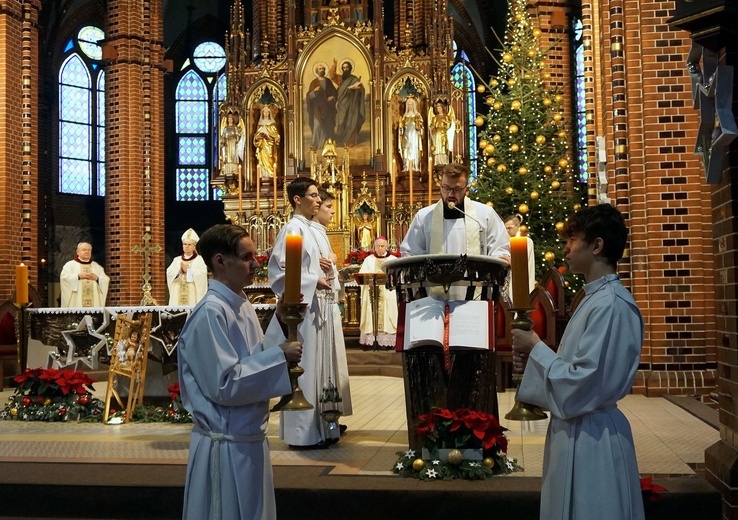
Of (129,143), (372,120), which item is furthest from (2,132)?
(372,120)

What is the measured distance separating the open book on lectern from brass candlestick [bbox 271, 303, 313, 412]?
192 centimetres

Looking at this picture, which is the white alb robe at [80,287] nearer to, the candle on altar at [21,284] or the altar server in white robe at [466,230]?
the candle on altar at [21,284]

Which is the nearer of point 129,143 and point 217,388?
point 217,388

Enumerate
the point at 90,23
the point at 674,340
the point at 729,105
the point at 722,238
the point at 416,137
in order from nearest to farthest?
the point at 729,105
the point at 722,238
the point at 674,340
the point at 416,137
the point at 90,23

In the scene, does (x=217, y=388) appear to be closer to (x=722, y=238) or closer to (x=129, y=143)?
(x=722, y=238)

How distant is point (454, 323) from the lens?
191 inches

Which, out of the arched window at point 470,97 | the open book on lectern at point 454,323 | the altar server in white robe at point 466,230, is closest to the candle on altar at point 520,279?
the open book on lectern at point 454,323

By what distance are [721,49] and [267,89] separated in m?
14.2

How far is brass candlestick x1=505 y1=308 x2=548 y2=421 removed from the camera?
109 inches

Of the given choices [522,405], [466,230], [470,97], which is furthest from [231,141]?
[522,405]

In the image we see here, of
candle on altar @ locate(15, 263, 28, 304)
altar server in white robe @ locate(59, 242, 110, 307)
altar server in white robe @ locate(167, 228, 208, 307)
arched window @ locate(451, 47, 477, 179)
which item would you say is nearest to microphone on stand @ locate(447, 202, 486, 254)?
candle on altar @ locate(15, 263, 28, 304)

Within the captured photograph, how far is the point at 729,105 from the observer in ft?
12.4

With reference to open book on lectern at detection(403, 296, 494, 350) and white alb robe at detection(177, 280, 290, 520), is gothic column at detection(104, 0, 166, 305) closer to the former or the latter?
open book on lectern at detection(403, 296, 494, 350)

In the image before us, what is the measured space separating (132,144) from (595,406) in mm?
15478
